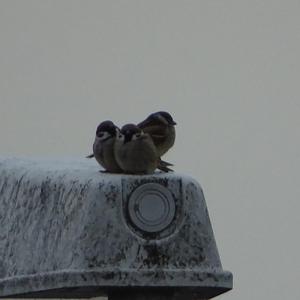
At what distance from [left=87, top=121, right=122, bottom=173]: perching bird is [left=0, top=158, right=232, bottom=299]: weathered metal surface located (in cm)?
22

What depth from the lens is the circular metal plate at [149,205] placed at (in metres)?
7.13

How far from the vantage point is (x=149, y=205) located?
7.09m

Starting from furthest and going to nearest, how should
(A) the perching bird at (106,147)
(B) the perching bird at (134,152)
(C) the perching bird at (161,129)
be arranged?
1. (C) the perching bird at (161,129)
2. (A) the perching bird at (106,147)
3. (B) the perching bird at (134,152)

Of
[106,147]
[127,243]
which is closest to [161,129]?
[106,147]

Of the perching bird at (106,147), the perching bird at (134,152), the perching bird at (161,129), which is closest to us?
the perching bird at (134,152)

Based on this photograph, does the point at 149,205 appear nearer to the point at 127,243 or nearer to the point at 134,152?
the point at 127,243

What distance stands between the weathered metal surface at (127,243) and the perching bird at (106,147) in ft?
0.72

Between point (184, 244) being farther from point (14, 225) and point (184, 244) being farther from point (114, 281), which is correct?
point (14, 225)

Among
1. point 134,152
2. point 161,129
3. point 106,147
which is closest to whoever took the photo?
point 134,152

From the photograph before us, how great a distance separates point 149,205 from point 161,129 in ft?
6.41

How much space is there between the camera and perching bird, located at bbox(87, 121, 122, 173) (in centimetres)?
786

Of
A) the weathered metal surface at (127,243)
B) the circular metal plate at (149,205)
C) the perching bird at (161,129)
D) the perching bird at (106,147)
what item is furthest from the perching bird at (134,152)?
the perching bird at (161,129)

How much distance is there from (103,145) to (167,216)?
87cm

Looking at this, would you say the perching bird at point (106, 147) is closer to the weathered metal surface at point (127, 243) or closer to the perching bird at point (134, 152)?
the perching bird at point (134, 152)
